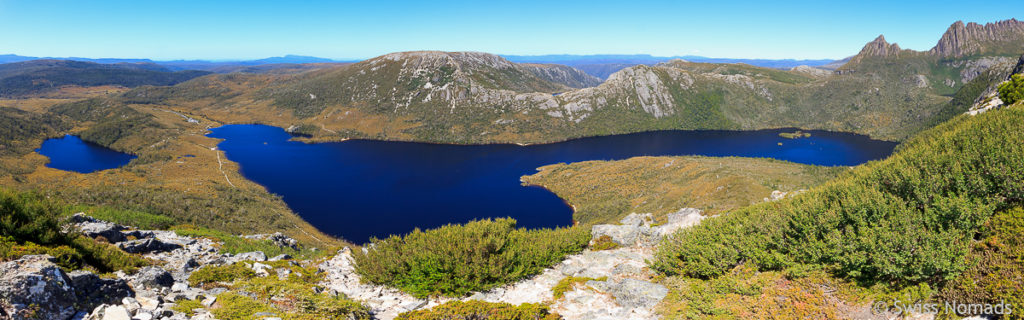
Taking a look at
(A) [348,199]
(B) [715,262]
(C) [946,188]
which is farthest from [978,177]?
(A) [348,199]

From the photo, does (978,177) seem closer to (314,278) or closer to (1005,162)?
(1005,162)

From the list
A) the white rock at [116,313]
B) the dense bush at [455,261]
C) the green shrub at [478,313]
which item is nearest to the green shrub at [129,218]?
the dense bush at [455,261]

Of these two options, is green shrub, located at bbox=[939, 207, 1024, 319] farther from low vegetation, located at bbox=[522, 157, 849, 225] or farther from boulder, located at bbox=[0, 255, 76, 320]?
boulder, located at bbox=[0, 255, 76, 320]

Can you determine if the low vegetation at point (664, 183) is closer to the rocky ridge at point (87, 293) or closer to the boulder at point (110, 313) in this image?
the rocky ridge at point (87, 293)

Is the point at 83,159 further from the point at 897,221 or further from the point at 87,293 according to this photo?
the point at 897,221

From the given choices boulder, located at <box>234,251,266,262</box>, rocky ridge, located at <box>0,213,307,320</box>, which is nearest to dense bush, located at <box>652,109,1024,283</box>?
rocky ridge, located at <box>0,213,307,320</box>

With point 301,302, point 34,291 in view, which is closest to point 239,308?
point 301,302
